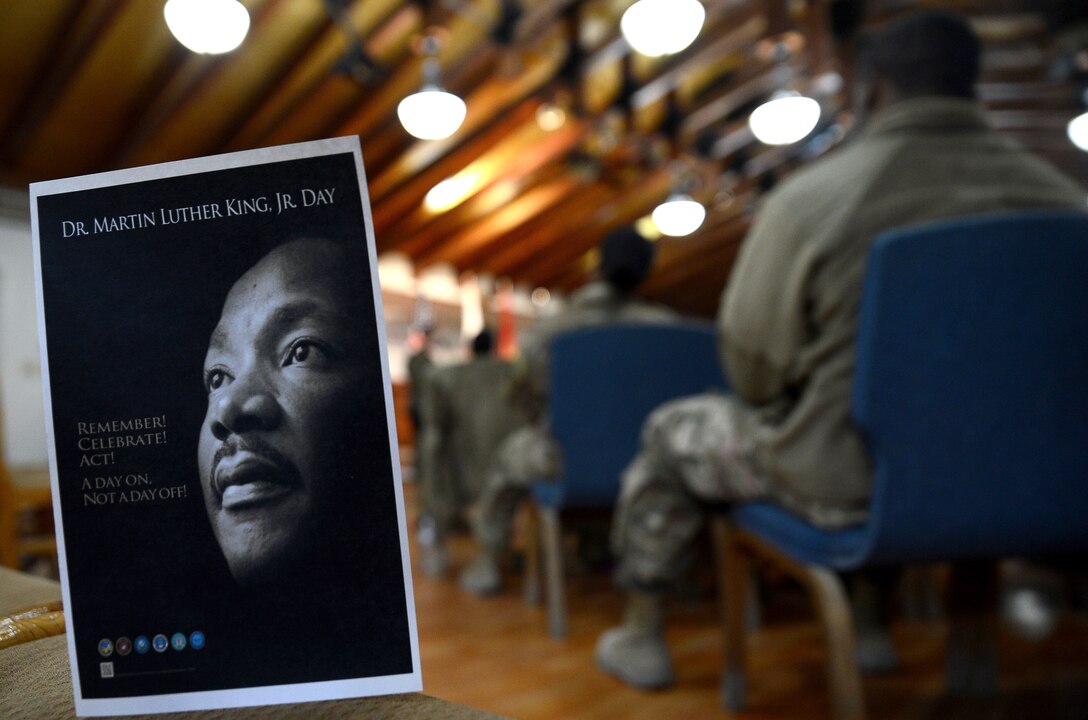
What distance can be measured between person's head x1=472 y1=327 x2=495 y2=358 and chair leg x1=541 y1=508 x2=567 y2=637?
1.68m

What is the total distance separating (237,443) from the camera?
30 centimetres

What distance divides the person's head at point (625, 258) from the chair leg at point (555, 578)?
0.82 meters

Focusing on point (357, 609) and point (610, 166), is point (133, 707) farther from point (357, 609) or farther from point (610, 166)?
point (610, 166)

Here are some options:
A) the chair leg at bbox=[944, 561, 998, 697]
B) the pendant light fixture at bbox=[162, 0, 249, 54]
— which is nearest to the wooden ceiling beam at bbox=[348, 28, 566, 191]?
the pendant light fixture at bbox=[162, 0, 249, 54]

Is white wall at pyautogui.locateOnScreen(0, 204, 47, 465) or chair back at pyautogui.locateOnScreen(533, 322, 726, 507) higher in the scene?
white wall at pyautogui.locateOnScreen(0, 204, 47, 465)

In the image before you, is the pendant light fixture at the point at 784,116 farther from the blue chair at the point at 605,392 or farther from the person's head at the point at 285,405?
the person's head at the point at 285,405

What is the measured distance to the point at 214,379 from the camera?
0.31 metres

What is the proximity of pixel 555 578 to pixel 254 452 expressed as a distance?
5.44 feet

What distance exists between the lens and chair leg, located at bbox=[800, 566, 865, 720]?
84 cm

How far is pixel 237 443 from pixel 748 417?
92 centimetres

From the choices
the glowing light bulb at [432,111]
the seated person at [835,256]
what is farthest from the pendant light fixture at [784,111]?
the seated person at [835,256]

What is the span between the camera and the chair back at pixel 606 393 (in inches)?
69.7

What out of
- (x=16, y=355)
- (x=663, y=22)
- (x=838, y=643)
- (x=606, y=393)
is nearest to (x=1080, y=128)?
(x=663, y=22)

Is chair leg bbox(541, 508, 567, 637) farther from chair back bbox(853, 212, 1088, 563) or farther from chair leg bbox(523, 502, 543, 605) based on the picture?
chair back bbox(853, 212, 1088, 563)
